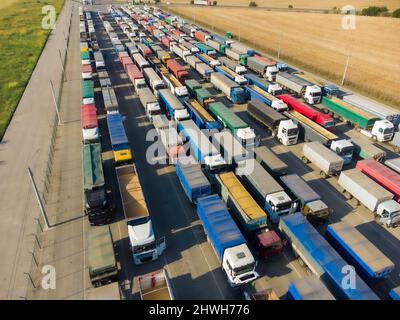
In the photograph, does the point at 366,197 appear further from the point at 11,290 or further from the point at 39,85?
the point at 39,85

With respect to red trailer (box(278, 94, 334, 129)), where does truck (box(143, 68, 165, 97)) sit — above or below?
above

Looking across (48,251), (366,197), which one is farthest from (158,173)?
(366,197)

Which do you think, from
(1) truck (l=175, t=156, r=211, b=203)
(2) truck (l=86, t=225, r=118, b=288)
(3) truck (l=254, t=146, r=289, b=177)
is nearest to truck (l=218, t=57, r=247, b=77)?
(3) truck (l=254, t=146, r=289, b=177)

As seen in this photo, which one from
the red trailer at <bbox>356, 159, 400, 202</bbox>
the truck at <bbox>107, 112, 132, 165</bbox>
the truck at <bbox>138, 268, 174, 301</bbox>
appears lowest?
the truck at <bbox>138, 268, 174, 301</bbox>

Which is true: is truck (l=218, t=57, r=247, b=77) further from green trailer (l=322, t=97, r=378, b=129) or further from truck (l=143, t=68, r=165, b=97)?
green trailer (l=322, t=97, r=378, b=129)

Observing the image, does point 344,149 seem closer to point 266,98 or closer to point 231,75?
point 266,98

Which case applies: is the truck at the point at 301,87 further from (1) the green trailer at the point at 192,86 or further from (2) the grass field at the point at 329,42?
(1) the green trailer at the point at 192,86
